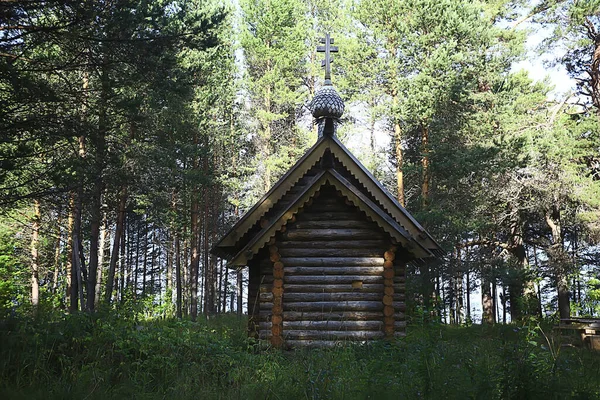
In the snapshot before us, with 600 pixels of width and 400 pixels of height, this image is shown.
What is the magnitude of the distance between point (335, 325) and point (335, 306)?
45cm

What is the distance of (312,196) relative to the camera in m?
11.7

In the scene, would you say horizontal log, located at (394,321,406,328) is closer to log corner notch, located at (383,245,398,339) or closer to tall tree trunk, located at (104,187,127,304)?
log corner notch, located at (383,245,398,339)

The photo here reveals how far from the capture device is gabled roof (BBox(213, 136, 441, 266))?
11359 millimetres

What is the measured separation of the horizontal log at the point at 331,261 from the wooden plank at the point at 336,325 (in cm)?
137

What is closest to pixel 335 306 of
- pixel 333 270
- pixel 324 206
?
pixel 333 270

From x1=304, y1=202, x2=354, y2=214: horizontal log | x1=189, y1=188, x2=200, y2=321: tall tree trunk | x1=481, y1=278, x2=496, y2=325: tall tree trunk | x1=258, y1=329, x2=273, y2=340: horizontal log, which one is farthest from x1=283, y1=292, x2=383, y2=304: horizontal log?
x1=189, y1=188, x2=200, y2=321: tall tree trunk

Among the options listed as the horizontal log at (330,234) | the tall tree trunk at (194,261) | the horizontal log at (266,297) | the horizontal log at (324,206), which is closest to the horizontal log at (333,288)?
the horizontal log at (266,297)

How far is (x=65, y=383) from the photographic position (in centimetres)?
539

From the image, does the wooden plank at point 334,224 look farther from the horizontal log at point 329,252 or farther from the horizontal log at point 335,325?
the horizontal log at point 335,325

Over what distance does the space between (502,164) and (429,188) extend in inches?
192

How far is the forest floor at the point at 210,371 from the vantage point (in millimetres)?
4809

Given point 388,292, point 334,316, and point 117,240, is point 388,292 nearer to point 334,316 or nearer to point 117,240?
point 334,316

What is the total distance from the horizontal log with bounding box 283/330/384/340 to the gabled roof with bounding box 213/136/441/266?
6.98 ft

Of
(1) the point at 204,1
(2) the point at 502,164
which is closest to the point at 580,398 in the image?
(2) the point at 502,164
